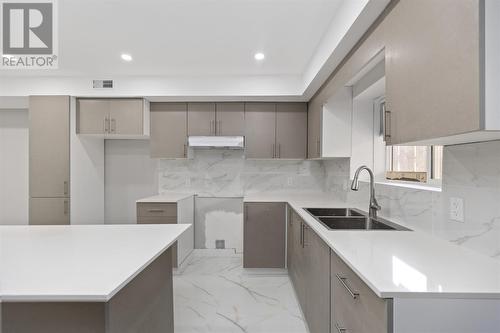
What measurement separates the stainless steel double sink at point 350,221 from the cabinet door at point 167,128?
2.00m

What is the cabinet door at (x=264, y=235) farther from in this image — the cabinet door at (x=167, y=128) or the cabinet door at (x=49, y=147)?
the cabinet door at (x=49, y=147)


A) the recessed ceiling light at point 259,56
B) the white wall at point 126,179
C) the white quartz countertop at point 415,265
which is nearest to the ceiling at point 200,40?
the recessed ceiling light at point 259,56

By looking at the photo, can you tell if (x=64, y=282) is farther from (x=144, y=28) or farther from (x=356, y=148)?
(x=356, y=148)

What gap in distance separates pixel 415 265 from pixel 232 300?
1966 mm

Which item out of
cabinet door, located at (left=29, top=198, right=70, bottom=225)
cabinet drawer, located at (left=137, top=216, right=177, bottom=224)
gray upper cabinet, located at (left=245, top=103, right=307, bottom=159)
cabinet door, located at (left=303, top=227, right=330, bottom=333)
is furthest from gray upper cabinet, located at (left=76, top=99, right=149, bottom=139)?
cabinet door, located at (left=303, top=227, right=330, bottom=333)

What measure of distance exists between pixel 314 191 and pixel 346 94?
157 centimetres

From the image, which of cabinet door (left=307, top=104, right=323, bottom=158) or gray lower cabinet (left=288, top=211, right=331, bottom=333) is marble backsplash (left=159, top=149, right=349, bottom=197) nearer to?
cabinet door (left=307, top=104, right=323, bottom=158)

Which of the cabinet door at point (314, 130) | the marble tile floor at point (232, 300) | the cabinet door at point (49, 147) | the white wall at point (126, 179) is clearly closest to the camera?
the marble tile floor at point (232, 300)

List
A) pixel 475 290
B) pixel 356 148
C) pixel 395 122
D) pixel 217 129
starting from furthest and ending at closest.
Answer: pixel 217 129 → pixel 356 148 → pixel 395 122 → pixel 475 290

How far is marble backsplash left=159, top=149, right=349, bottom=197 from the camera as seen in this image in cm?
396

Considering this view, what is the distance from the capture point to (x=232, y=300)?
2.64 m

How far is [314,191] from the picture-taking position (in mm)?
3938

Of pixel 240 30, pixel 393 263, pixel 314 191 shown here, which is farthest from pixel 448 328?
pixel 314 191

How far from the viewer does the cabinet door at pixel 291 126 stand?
363 cm
